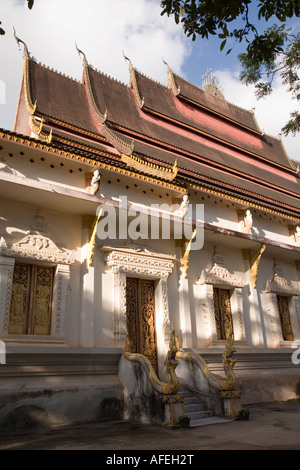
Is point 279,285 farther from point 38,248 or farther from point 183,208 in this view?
point 38,248

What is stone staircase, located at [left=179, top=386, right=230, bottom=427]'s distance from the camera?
650 cm

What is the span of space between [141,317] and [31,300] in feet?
8.20

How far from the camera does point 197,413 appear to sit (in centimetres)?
681

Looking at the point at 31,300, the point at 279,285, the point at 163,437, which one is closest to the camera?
the point at 163,437

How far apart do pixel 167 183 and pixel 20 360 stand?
4965mm

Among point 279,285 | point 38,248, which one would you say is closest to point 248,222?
point 279,285

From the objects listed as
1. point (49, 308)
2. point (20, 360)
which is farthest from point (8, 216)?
point (20, 360)

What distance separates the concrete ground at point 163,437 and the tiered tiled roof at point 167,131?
16.4ft

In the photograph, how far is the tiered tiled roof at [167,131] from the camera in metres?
10.1

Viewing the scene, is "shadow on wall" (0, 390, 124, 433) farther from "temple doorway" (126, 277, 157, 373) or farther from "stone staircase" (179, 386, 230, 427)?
"temple doorway" (126, 277, 157, 373)

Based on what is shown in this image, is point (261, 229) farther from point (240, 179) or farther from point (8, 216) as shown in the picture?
point (8, 216)

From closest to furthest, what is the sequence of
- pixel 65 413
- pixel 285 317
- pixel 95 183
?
pixel 65 413
pixel 95 183
pixel 285 317

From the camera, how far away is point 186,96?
15.9 m

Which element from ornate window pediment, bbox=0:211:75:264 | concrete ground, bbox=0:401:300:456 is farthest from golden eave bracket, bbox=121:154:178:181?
concrete ground, bbox=0:401:300:456
